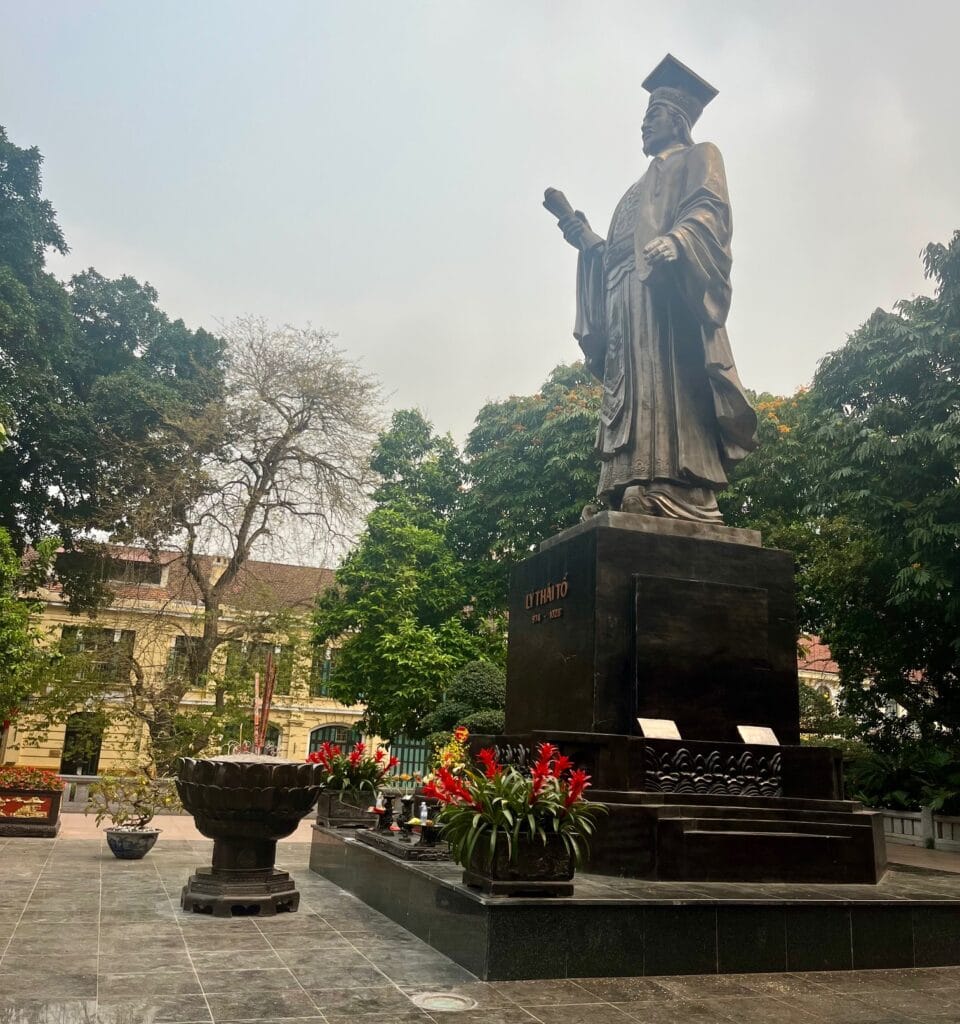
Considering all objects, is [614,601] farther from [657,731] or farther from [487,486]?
[487,486]

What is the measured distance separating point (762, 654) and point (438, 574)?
56.1 feet

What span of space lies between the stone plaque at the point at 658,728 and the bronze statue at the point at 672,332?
1767 mm

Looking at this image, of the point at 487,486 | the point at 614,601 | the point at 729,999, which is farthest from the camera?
the point at 487,486

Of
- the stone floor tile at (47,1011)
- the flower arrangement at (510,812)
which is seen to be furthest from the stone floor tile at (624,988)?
the stone floor tile at (47,1011)

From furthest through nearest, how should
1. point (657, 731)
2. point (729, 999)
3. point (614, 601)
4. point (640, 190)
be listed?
point (640, 190), point (614, 601), point (657, 731), point (729, 999)

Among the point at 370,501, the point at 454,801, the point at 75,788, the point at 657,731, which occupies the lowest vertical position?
the point at 75,788

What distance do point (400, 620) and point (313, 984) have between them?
18.6 meters

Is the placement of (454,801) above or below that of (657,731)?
below

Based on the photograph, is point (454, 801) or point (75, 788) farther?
point (75, 788)

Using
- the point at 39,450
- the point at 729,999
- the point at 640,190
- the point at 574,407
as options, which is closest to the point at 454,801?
the point at 729,999

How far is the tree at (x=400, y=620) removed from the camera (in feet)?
72.2

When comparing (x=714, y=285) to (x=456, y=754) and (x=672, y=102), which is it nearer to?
(x=672, y=102)

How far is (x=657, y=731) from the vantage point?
19.8 ft

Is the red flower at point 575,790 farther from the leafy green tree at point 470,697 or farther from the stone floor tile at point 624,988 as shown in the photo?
the leafy green tree at point 470,697
